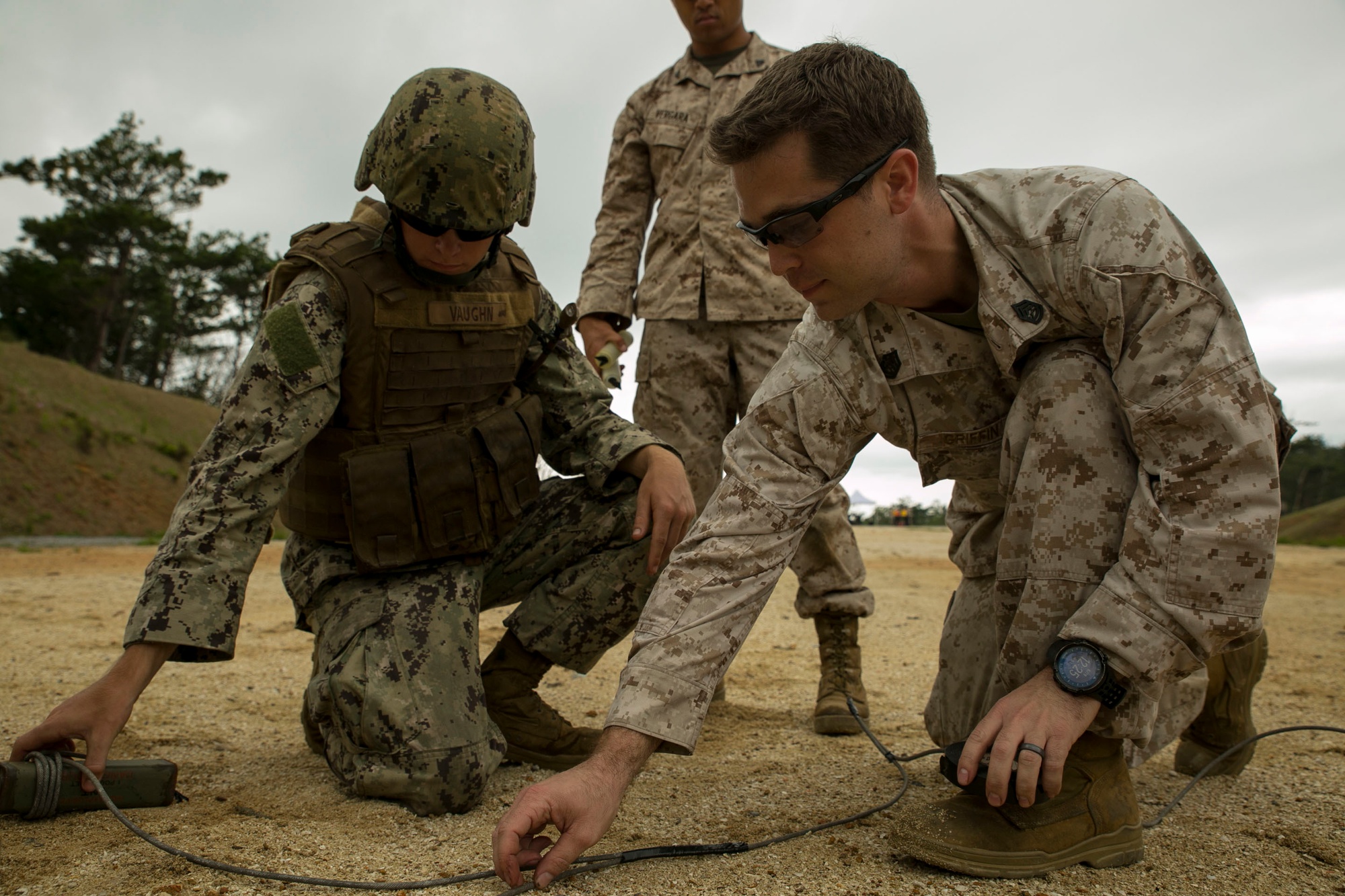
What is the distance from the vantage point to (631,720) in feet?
5.26

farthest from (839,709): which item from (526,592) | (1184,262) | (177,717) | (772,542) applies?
(177,717)

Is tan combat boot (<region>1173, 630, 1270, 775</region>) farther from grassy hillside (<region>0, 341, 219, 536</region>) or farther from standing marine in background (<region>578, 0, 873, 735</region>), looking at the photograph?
grassy hillside (<region>0, 341, 219, 536</region>)

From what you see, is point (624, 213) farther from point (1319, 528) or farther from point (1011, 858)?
point (1319, 528)

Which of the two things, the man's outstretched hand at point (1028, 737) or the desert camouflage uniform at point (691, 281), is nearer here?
the man's outstretched hand at point (1028, 737)

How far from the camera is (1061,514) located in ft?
5.74

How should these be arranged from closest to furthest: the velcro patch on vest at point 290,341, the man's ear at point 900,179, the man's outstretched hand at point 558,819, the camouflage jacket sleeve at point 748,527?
the man's outstretched hand at point 558,819 < the camouflage jacket sleeve at point 748,527 < the man's ear at point 900,179 < the velcro patch on vest at point 290,341

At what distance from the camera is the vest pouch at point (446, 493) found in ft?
7.94

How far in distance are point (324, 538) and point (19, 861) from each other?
95 cm

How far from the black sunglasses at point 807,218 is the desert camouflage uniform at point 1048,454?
0.24 m

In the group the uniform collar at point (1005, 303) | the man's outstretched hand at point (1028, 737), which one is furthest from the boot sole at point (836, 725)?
the uniform collar at point (1005, 303)

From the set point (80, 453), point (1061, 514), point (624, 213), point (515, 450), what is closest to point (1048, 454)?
point (1061, 514)

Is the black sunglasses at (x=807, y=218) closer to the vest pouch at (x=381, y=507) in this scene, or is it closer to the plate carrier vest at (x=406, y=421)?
the plate carrier vest at (x=406, y=421)

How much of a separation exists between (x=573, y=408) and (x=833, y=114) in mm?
1285

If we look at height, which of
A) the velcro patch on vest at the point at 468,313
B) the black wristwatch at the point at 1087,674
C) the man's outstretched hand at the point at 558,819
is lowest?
the man's outstretched hand at the point at 558,819
